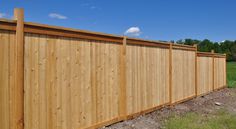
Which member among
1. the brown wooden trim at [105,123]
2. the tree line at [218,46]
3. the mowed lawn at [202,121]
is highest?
the tree line at [218,46]

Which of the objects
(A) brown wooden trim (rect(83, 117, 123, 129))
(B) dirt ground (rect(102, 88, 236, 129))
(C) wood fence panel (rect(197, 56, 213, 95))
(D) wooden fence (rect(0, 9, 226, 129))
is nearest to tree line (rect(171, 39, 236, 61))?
(C) wood fence panel (rect(197, 56, 213, 95))

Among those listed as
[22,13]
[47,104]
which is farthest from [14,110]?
[22,13]

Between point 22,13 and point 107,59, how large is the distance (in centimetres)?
225

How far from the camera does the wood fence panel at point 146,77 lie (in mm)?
6551

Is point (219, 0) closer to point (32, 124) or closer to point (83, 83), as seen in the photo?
point (83, 83)

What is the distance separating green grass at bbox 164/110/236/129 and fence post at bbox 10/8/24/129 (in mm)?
3354

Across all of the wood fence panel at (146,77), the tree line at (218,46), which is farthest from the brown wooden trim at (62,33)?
the tree line at (218,46)

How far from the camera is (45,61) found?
4340mm

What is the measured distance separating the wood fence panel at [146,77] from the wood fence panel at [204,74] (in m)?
3.20

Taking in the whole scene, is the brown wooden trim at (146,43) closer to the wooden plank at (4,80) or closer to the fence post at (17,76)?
the fence post at (17,76)

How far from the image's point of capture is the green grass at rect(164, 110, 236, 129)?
20.1 ft

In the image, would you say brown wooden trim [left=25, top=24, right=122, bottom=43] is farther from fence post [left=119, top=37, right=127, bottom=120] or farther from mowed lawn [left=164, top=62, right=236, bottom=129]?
mowed lawn [left=164, top=62, right=236, bottom=129]

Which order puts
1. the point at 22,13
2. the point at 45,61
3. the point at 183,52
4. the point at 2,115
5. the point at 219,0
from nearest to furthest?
the point at 2,115 → the point at 22,13 → the point at 45,61 → the point at 183,52 → the point at 219,0

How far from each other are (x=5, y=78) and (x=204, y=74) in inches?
370
